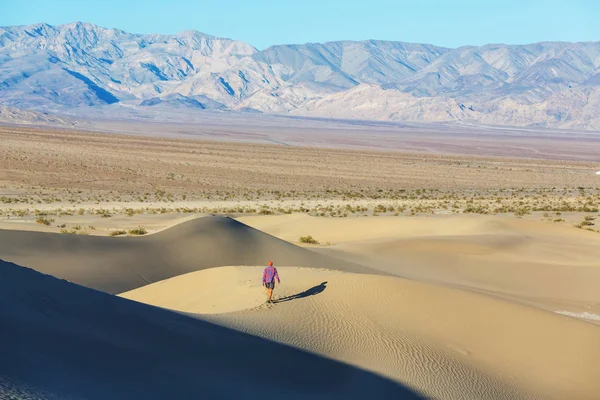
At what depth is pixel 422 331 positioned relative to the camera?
1334 centimetres

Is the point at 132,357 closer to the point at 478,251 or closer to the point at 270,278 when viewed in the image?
the point at 270,278

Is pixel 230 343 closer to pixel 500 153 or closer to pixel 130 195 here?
pixel 130 195

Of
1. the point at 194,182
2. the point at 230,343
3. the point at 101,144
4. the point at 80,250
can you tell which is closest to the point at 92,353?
the point at 230,343

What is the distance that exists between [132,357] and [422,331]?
610 cm

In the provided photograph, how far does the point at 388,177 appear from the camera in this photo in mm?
65000

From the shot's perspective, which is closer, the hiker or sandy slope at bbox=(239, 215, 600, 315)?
the hiker

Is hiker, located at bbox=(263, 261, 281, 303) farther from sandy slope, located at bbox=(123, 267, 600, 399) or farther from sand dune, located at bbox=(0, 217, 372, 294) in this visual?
sand dune, located at bbox=(0, 217, 372, 294)

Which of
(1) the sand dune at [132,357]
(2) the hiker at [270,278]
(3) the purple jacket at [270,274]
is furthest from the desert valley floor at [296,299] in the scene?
(3) the purple jacket at [270,274]

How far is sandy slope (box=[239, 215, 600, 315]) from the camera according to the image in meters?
21.1

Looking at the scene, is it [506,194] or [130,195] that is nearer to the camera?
[130,195]

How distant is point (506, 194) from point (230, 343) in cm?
4625

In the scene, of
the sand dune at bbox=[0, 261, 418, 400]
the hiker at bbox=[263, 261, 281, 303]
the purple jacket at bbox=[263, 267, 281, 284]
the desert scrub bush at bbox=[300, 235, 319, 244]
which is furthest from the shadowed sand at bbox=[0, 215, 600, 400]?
the desert scrub bush at bbox=[300, 235, 319, 244]

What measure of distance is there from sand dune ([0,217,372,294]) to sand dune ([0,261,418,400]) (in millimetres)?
7800

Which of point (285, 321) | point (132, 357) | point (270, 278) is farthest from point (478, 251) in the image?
point (132, 357)
